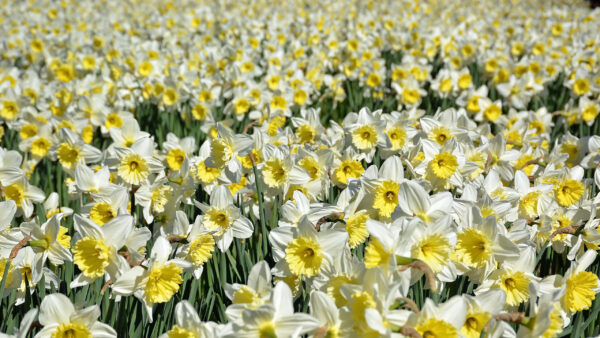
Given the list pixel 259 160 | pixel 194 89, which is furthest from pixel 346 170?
pixel 194 89

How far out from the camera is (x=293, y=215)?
1.92 m

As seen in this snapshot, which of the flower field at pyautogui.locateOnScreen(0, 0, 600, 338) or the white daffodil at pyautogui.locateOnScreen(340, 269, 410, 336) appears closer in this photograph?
the white daffodil at pyautogui.locateOnScreen(340, 269, 410, 336)

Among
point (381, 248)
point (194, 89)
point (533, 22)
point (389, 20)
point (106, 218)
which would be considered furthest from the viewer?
point (533, 22)

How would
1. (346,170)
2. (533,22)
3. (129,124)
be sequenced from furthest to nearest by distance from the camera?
(533,22) < (129,124) < (346,170)

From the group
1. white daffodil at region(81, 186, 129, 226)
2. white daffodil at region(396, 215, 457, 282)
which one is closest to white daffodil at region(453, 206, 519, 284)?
white daffodil at region(396, 215, 457, 282)

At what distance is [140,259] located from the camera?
5.67 ft

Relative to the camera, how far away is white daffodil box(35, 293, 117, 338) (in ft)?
4.90

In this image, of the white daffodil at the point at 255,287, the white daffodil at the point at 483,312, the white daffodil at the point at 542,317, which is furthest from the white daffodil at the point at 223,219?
the white daffodil at the point at 542,317

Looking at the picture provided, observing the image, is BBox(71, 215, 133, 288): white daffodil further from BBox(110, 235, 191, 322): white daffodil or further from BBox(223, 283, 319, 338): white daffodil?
BBox(223, 283, 319, 338): white daffodil

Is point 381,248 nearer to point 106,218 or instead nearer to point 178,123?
point 106,218

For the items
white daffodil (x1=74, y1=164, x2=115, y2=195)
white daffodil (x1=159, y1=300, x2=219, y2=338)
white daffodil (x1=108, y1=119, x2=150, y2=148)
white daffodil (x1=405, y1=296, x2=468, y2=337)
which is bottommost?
white daffodil (x1=159, y1=300, x2=219, y2=338)

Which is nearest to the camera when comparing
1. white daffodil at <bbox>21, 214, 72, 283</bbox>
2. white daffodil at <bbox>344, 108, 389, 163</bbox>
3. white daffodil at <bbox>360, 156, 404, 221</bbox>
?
white daffodil at <bbox>21, 214, 72, 283</bbox>

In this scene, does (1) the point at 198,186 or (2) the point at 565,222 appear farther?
(1) the point at 198,186

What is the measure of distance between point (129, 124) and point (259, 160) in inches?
34.1
